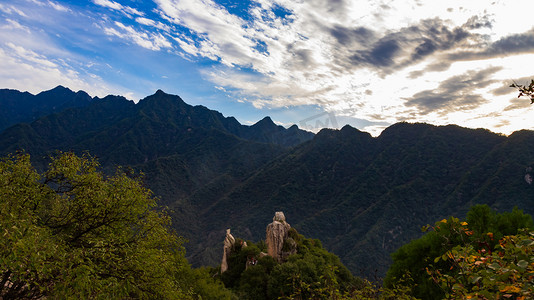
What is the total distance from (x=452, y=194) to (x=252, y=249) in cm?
17096

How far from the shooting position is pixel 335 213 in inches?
7657

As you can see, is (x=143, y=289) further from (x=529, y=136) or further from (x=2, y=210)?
(x=529, y=136)

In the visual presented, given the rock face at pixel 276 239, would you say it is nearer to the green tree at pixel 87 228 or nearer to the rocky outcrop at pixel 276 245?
the rocky outcrop at pixel 276 245

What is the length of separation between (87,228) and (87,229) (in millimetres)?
340

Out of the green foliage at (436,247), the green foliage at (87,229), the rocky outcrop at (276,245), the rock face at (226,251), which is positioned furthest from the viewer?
the rocky outcrop at (276,245)

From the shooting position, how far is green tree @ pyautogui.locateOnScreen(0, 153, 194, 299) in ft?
34.8

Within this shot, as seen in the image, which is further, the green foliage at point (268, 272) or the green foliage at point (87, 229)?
the green foliage at point (268, 272)

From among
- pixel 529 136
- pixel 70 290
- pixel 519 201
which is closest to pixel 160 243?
pixel 70 290

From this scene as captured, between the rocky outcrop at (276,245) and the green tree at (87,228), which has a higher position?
the green tree at (87,228)

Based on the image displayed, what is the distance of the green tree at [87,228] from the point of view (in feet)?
34.8

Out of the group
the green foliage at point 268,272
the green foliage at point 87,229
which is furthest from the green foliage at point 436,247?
the green foliage at point 87,229

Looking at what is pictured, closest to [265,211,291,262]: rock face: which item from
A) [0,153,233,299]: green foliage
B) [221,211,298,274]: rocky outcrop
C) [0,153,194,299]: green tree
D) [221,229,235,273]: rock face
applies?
[221,211,298,274]: rocky outcrop

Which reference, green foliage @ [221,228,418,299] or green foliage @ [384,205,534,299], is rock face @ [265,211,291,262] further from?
green foliage @ [384,205,534,299]

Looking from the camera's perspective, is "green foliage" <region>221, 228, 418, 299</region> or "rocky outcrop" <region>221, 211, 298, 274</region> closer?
"green foliage" <region>221, 228, 418, 299</region>
